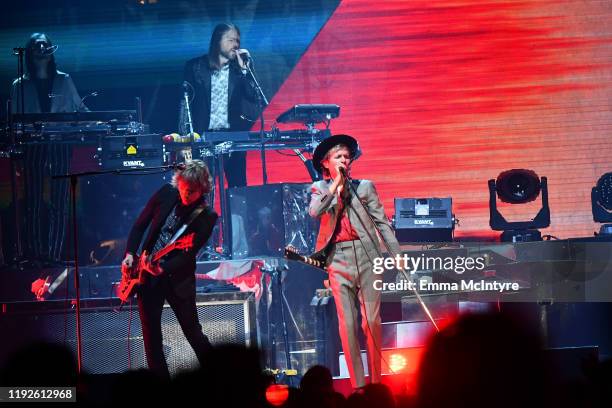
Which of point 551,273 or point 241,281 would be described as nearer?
point 551,273

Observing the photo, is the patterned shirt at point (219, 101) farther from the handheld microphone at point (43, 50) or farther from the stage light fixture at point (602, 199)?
the stage light fixture at point (602, 199)

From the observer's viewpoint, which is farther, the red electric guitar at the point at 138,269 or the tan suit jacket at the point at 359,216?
the red electric guitar at the point at 138,269

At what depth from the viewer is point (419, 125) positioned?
32.1ft

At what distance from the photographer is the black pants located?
20.0 feet

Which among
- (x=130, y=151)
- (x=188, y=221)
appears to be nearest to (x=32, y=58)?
(x=130, y=151)

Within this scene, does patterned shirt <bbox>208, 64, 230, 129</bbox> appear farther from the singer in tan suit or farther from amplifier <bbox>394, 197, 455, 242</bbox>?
the singer in tan suit


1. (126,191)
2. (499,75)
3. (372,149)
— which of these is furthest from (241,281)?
(499,75)

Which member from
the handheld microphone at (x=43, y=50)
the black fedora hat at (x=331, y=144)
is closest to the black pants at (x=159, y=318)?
the black fedora hat at (x=331, y=144)

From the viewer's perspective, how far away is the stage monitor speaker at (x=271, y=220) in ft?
28.0

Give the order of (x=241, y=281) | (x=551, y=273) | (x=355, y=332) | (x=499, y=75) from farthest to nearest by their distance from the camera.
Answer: (x=499, y=75), (x=241, y=281), (x=551, y=273), (x=355, y=332)

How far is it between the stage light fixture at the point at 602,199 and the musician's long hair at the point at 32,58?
20.0 feet

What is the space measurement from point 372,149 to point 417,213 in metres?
1.43

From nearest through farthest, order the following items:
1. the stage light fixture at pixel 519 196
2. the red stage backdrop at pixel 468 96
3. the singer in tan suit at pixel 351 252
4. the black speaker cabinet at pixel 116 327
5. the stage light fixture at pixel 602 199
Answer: the singer in tan suit at pixel 351 252
the black speaker cabinet at pixel 116 327
the stage light fixture at pixel 519 196
the stage light fixture at pixel 602 199
the red stage backdrop at pixel 468 96

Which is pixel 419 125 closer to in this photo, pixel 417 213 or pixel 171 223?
pixel 417 213
